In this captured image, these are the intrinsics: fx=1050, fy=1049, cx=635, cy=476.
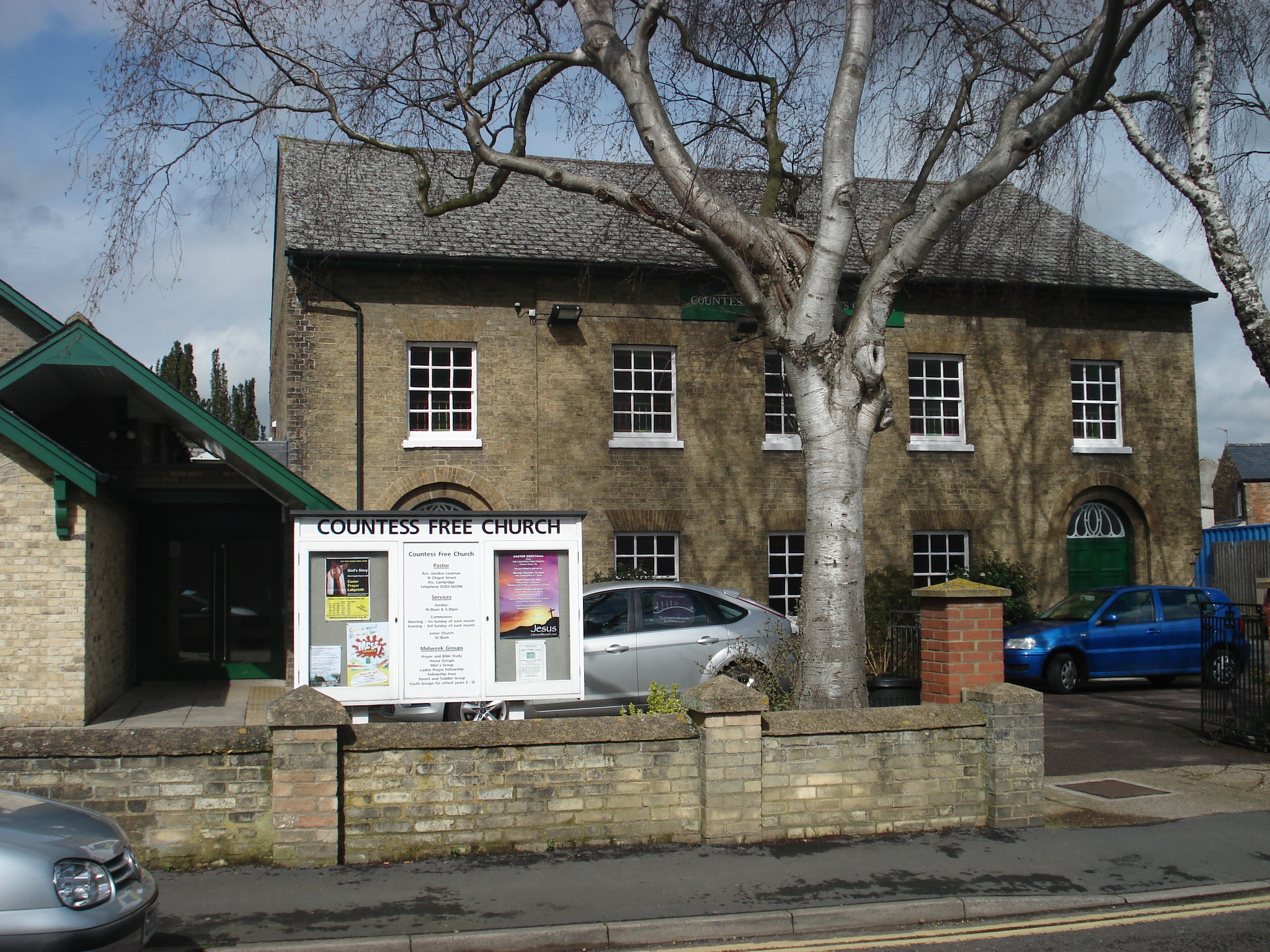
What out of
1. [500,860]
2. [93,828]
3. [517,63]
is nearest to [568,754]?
[500,860]

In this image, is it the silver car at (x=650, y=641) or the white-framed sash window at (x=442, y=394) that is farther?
the white-framed sash window at (x=442, y=394)

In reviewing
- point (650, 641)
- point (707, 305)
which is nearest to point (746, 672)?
point (650, 641)

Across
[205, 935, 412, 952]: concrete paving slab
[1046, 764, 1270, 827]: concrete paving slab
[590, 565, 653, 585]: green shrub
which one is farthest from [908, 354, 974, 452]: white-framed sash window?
[205, 935, 412, 952]: concrete paving slab

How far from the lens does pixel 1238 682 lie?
1097 centimetres

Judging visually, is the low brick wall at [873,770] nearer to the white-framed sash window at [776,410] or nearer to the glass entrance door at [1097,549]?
the white-framed sash window at [776,410]

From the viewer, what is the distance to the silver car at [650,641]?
1097cm

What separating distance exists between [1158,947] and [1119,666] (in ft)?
35.6

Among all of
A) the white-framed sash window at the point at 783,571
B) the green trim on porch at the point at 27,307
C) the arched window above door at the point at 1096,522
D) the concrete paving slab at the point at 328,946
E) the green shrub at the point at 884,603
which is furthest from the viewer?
the arched window above door at the point at 1096,522

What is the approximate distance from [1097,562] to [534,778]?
16374mm

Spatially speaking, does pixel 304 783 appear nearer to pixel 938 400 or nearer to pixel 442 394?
pixel 442 394

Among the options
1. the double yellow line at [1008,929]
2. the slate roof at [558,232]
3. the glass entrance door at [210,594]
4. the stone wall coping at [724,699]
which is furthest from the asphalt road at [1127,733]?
the glass entrance door at [210,594]

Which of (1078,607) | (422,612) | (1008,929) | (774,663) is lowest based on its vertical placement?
(1008,929)

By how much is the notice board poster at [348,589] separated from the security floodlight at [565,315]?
9.42 m

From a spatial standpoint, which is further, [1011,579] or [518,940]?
[1011,579]
